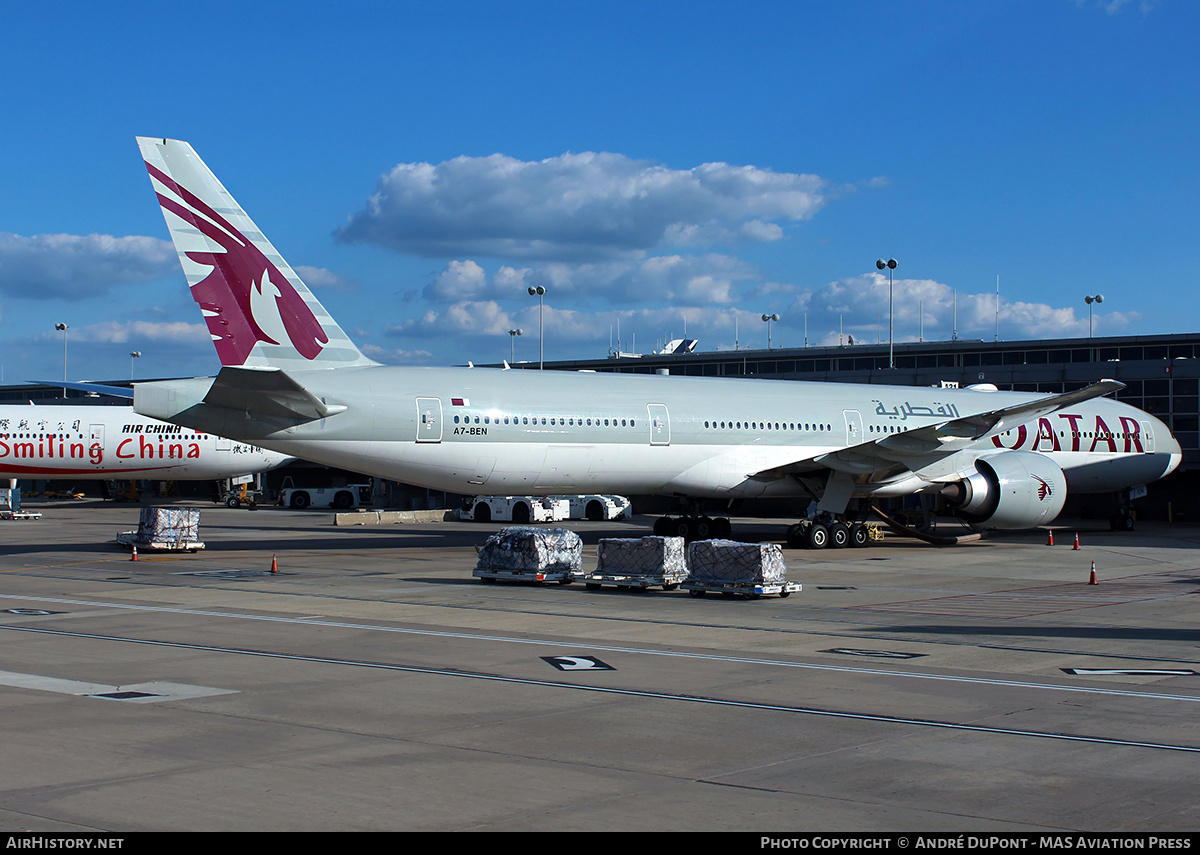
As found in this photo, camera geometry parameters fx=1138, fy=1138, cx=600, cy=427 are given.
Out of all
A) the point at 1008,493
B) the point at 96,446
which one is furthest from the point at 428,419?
the point at 96,446

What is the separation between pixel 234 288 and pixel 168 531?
8177 millimetres

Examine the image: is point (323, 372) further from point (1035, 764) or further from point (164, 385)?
point (1035, 764)

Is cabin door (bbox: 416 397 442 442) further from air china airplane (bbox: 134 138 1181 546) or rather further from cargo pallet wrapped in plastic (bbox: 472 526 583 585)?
cargo pallet wrapped in plastic (bbox: 472 526 583 585)

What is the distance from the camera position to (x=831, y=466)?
30188mm

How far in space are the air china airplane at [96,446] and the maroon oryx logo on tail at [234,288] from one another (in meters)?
28.7

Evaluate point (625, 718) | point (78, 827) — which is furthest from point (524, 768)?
point (78, 827)

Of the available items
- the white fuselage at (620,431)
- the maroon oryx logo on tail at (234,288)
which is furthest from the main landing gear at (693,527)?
the maroon oryx logo on tail at (234,288)

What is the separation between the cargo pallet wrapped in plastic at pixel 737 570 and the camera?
63.2ft

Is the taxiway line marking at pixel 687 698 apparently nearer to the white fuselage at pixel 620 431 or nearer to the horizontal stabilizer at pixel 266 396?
the horizontal stabilizer at pixel 266 396

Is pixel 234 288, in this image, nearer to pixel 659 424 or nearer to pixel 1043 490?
pixel 659 424

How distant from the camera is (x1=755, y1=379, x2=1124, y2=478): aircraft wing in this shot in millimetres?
28328

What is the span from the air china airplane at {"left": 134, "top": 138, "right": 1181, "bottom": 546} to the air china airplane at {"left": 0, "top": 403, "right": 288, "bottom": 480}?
27985 mm

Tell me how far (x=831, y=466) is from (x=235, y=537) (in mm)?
18707

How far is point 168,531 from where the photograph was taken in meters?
29.1
